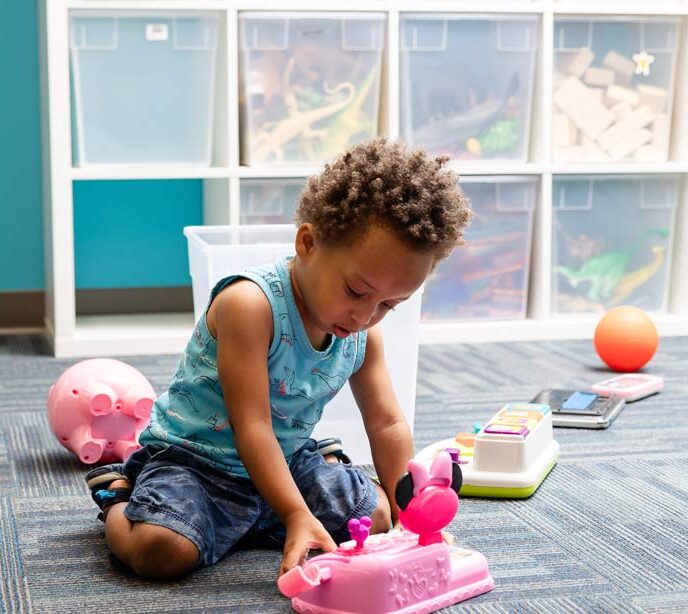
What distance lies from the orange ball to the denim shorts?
37.5 inches

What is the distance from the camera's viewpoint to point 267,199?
7.45 feet

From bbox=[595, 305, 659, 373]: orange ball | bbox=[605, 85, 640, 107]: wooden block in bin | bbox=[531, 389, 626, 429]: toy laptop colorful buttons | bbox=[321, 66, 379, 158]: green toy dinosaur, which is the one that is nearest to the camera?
bbox=[531, 389, 626, 429]: toy laptop colorful buttons

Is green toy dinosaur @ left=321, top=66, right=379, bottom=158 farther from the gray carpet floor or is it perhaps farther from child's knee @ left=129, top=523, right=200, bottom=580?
child's knee @ left=129, top=523, right=200, bottom=580

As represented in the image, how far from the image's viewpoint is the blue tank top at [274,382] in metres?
1.10

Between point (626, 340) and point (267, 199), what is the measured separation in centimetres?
74

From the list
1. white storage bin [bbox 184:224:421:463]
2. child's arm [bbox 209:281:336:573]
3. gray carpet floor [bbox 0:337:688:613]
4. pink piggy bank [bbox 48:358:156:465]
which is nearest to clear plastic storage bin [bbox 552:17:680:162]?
gray carpet floor [bbox 0:337:688:613]

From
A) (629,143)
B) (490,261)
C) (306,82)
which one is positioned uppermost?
(306,82)

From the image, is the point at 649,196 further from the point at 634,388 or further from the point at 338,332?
the point at 338,332

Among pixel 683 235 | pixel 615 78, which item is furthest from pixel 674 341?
pixel 615 78

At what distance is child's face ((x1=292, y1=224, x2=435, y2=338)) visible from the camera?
0.99 metres

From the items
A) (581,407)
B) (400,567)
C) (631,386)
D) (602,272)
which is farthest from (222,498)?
(602,272)

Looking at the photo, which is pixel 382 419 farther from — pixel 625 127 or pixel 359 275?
pixel 625 127

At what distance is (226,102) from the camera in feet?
7.36

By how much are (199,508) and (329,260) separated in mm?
266
